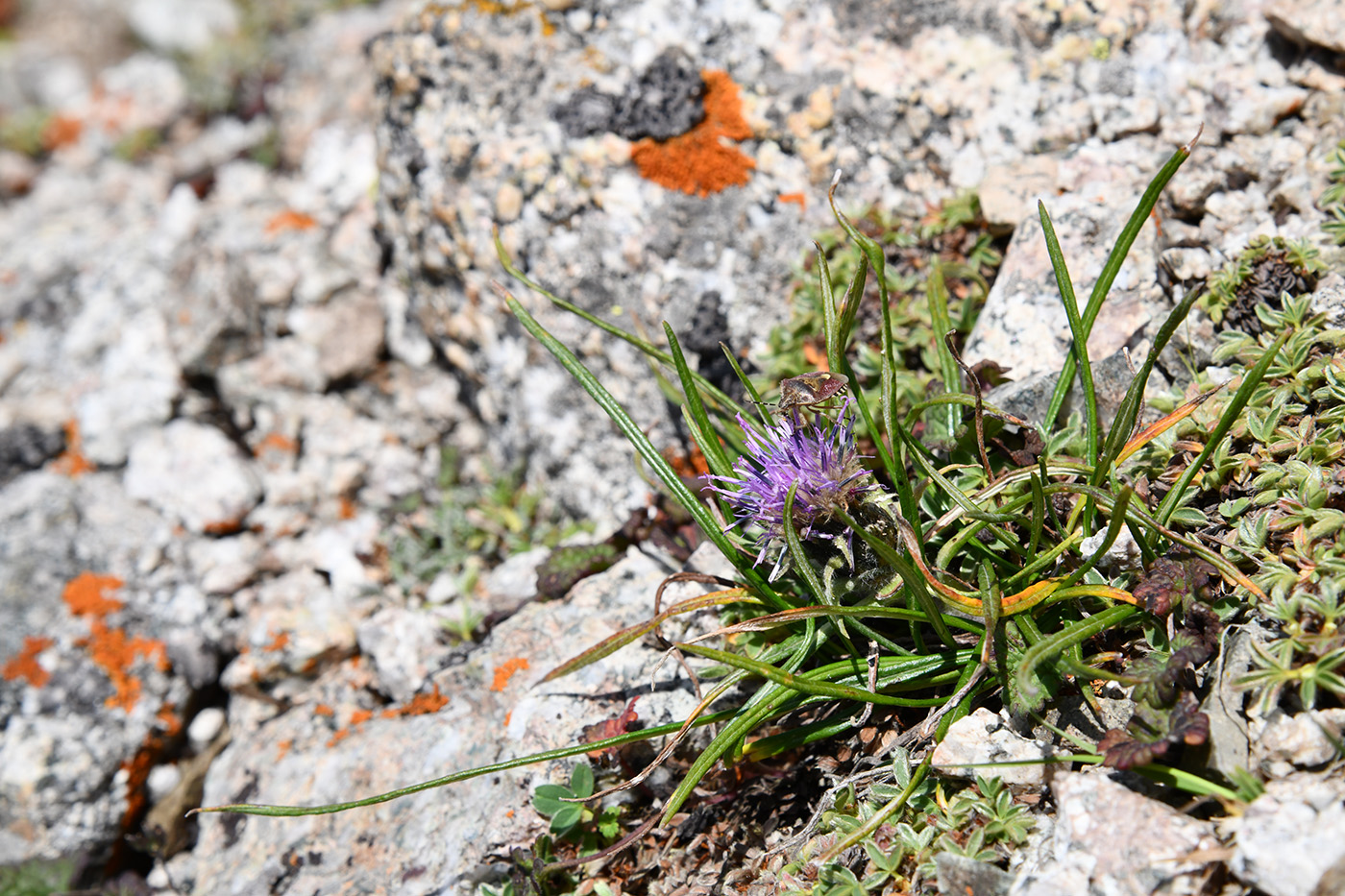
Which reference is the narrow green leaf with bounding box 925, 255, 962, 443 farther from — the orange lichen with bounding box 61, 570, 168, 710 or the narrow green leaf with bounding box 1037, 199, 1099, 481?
the orange lichen with bounding box 61, 570, 168, 710

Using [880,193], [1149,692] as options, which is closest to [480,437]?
[880,193]

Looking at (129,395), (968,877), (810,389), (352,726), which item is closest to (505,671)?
(352,726)

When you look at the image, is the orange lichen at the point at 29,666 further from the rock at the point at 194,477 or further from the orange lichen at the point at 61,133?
the orange lichen at the point at 61,133

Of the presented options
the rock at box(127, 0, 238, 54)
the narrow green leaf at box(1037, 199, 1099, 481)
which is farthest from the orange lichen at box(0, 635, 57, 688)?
the rock at box(127, 0, 238, 54)

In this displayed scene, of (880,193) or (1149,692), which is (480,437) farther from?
(1149,692)

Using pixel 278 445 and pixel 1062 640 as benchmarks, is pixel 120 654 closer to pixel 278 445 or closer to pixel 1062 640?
pixel 278 445
